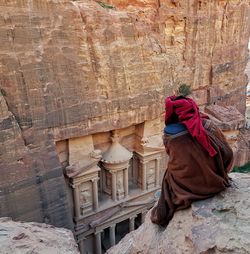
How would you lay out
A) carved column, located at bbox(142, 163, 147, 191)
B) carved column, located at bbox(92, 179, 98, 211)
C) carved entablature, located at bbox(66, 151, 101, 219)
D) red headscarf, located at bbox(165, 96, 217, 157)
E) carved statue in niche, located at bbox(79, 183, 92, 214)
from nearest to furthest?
red headscarf, located at bbox(165, 96, 217, 157) < carved entablature, located at bbox(66, 151, 101, 219) < carved statue in niche, located at bbox(79, 183, 92, 214) < carved column, located at bbox(92, 179, 98, 211) < carved column, located at bbox(142, 163, 147, 191)

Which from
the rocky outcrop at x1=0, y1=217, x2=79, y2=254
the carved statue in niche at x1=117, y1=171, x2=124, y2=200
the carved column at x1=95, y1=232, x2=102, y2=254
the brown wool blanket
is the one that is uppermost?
the brown wool blanket

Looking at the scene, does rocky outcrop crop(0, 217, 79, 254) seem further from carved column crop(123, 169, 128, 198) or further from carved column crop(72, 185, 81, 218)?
carved column crop(123, 169, 128, 198)

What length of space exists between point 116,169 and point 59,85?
13.7 feet

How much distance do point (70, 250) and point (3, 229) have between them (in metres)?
1.18

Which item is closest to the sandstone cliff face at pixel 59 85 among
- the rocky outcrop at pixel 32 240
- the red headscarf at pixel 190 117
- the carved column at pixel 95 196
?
the carved column at pixel 95 196

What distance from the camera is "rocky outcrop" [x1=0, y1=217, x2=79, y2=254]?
14.1ft

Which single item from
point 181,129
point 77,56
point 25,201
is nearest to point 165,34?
point 77,56

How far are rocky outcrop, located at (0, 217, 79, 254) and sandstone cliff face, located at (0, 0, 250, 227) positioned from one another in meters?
3.61

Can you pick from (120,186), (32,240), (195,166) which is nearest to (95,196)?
(120,186)

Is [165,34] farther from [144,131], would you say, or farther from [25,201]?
[25,201]

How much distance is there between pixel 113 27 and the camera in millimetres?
10641

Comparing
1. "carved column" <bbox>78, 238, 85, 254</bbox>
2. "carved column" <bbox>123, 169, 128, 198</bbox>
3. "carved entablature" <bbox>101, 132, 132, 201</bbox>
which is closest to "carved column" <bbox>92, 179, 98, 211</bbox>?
"carved entablature" <bbox>101, 132, 132, 201</bbox>

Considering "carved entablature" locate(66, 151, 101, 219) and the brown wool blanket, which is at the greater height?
the brown wool blanket

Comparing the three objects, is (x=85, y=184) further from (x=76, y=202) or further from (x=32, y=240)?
(x=32, y=240)
